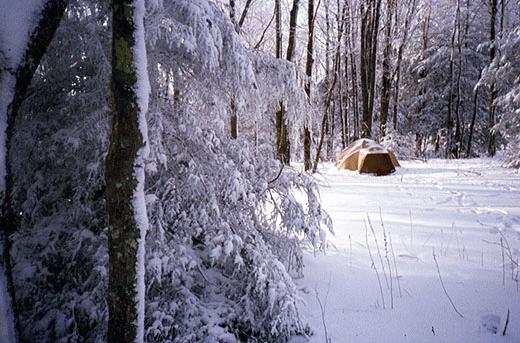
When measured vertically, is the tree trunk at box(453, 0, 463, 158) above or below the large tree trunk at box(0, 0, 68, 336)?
above

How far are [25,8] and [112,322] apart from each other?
2097mm

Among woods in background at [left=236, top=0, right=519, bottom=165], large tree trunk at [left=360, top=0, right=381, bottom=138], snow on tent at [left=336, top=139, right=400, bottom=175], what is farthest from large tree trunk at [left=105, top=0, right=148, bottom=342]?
woods in background at [left=236, top=0, right=519, bottom=165]

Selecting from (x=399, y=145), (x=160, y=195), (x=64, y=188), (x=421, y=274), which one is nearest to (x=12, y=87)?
(x=64, y=188)

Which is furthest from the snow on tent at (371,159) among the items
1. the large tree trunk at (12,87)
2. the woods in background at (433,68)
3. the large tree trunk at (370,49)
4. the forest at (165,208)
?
the large tree trunk at (12,87)

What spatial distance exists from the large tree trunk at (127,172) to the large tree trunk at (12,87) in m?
0.45

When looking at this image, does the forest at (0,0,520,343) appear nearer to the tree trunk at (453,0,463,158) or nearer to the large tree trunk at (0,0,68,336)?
the large tree trunk at (0,0,68,336)

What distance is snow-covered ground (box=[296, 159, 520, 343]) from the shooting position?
8.93 feet

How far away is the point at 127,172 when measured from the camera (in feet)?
6.23

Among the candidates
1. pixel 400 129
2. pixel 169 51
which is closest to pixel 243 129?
pixel 169 51

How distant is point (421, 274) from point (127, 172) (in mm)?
3473

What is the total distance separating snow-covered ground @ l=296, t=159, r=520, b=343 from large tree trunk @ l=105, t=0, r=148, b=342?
1.71m

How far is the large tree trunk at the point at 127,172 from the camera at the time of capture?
6.01 ft

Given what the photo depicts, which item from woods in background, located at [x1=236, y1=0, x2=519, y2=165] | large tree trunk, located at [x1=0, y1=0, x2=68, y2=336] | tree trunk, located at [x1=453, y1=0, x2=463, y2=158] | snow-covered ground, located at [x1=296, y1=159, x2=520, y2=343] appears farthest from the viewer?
tree trunk, located at [x1=453, y1=0, x2=463, y2=158]

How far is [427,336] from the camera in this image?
2615 mm
